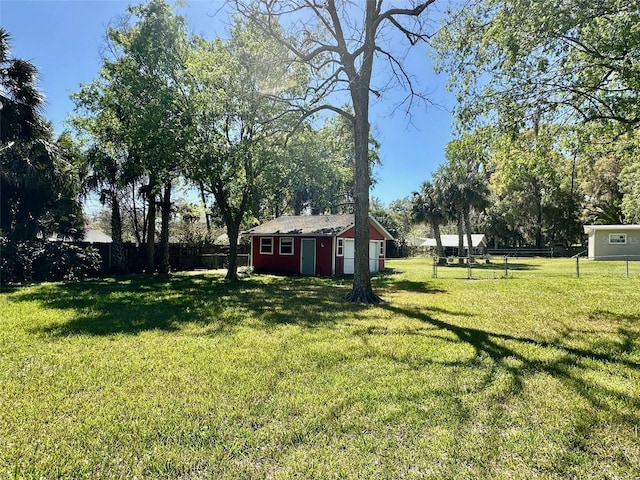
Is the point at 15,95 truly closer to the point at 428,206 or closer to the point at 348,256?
the point at 348,256

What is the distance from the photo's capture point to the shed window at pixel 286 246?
19.8 m

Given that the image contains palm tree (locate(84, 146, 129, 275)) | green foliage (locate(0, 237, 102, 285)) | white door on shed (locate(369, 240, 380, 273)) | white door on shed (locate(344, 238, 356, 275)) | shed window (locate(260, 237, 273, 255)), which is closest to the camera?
green foliage (locate(0, 237, 102, 285))

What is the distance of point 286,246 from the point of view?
19.9m

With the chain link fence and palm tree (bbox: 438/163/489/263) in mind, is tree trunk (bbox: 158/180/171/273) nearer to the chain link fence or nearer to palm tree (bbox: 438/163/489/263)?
the chain link fence

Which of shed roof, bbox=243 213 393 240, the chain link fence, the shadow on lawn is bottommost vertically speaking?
the shadow on lawn

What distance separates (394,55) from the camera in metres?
11.4

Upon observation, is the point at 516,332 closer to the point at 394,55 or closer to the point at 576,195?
the point at 394,55

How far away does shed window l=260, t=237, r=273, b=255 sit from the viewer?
20505 mm

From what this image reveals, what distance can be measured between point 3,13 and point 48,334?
10.2 metres

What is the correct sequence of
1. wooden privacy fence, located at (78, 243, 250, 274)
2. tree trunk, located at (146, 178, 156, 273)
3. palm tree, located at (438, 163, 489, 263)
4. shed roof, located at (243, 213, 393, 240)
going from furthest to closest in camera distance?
palm tree, located at (438, 163, 489, 263) < shed roof, located at (243, 213, 393, 240) < tree trunk, located at (146, 178, 156, 273) < wooden privacy fence, located at (78, 243, 250, 274)

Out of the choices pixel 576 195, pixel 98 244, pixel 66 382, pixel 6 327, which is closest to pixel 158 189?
pixel 98 244

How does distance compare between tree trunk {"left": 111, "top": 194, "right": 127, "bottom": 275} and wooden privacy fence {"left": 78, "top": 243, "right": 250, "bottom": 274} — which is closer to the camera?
tree trunk {"left": 111, "top": 194, "right": 127, "bottom": 275}

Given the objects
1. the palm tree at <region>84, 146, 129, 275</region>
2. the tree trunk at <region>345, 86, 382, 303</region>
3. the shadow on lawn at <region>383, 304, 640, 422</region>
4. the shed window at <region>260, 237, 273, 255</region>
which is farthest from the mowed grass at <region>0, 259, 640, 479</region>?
the shed window at <region>260, 237, 273, 255</region>

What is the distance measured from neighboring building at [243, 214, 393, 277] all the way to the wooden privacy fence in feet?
13.1
